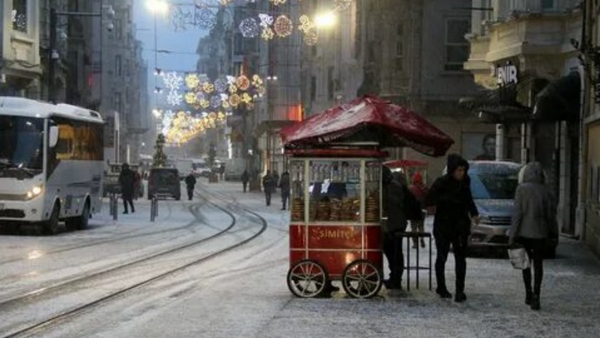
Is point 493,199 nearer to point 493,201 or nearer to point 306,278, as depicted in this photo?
point 493,201

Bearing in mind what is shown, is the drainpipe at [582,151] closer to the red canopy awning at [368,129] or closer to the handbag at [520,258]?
Result: the red canopy awning at [368,129]

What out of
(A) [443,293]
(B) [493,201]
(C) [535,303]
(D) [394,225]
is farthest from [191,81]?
(C) [535,303]

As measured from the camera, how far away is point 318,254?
49.0 ft

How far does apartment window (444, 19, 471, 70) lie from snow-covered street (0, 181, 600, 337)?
79.1ft

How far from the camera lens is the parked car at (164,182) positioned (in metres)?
60.9

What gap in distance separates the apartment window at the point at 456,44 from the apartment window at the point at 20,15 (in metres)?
18.3

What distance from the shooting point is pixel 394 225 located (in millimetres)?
15602

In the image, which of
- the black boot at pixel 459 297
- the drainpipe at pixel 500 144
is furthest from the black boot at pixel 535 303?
the drainpipe at pixel 500 144

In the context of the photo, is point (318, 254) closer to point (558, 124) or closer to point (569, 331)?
point (569, 331)

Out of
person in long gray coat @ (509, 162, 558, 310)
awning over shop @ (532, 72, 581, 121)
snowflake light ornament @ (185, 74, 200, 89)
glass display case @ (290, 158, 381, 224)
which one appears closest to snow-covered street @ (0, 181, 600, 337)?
person in long gray coat @ (509, 162, 558, 310)

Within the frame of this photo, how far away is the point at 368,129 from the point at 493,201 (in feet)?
30.3

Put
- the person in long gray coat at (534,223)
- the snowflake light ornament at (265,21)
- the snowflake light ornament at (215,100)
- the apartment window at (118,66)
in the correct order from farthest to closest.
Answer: the apartment window at (118,66) < the snowflake light ornament at (215,100) < the snowflake light ornament at (265,21) < the person in long gray coat at (534,223)

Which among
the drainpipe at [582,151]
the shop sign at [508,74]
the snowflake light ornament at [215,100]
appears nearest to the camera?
the drainpipe at [582,151]

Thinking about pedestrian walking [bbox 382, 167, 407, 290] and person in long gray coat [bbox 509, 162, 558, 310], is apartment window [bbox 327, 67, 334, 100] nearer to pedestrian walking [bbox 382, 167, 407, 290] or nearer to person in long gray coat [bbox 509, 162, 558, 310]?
pedestrian walking [bbox 382, 167, 407, 290]
